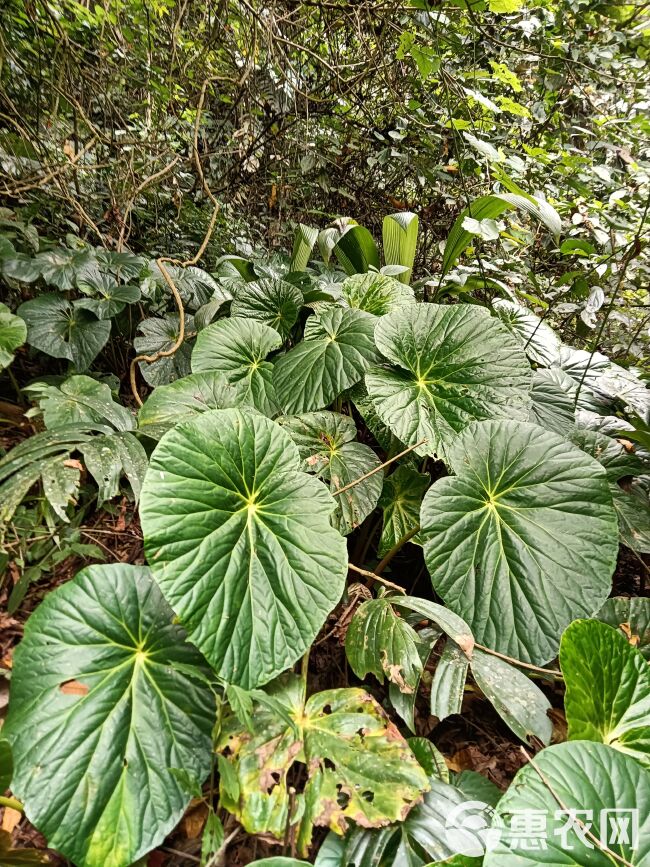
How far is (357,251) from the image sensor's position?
5.55 feet

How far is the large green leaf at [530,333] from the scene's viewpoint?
55.8 inches

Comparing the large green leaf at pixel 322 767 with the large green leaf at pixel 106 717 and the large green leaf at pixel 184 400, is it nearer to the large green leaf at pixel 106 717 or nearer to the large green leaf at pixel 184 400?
the large green leaf at pixel 106 717

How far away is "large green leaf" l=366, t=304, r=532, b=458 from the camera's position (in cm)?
97

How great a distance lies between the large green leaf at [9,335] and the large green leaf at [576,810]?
1314 mm

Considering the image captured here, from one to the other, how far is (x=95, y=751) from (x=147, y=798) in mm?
90

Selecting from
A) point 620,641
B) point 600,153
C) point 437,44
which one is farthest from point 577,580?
point 600,153

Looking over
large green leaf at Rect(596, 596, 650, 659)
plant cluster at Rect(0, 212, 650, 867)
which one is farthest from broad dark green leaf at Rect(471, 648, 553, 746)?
large green leaf at Rect(596, 596, 650, 659)

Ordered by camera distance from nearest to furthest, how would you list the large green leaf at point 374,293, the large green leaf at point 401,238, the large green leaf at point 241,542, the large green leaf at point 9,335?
the large green leaf at point 241,542
the large green leaf at point 9,335
the large green leaf at point 374,293
the large green leaf at point 401,238

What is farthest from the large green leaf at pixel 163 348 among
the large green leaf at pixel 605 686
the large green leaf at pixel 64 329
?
the large green leaf at pixel 605 686

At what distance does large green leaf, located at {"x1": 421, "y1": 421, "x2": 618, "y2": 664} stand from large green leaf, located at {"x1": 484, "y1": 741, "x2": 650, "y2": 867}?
0.19 metres

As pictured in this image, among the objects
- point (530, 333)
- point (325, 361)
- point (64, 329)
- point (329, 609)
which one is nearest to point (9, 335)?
point (64, 329)

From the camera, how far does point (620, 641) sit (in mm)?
670

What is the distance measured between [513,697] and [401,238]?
149 cm

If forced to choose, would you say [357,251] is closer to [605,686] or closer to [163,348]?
[163,348]
